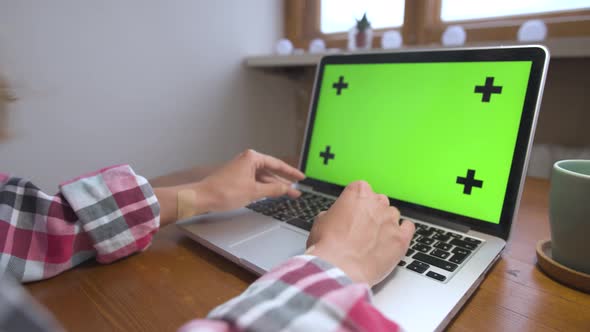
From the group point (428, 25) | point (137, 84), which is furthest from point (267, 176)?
point (428, 25)

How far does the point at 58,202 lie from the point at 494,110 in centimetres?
58

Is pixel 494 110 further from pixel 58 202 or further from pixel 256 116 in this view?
pixel 256 116

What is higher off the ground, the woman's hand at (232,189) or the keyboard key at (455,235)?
the woman's hand at (232,189)

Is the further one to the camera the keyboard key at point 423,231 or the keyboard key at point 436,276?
the keyboard key at point 423,231

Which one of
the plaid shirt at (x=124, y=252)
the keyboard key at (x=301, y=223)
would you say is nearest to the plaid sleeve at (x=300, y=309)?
the plaid shirt at (x=124, y=252)

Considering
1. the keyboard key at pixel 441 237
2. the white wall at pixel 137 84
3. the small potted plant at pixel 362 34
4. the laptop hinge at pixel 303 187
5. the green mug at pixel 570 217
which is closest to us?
the green mug at pixel 570 217

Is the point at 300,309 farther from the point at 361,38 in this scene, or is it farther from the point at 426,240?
the point at 361,38

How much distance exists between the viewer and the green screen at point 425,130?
0.47 meters

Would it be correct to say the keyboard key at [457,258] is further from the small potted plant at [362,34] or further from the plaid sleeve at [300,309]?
the small potted plant at [362,34]

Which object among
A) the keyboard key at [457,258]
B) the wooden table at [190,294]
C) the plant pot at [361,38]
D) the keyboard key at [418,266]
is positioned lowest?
the wooden table at [190,294]

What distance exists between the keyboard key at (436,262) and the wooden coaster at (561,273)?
115 mm

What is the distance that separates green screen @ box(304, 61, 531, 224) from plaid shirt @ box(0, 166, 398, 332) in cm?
29

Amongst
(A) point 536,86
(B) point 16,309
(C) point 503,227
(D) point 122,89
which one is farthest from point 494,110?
(D) point 122,89

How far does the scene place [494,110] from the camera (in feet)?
1.57
